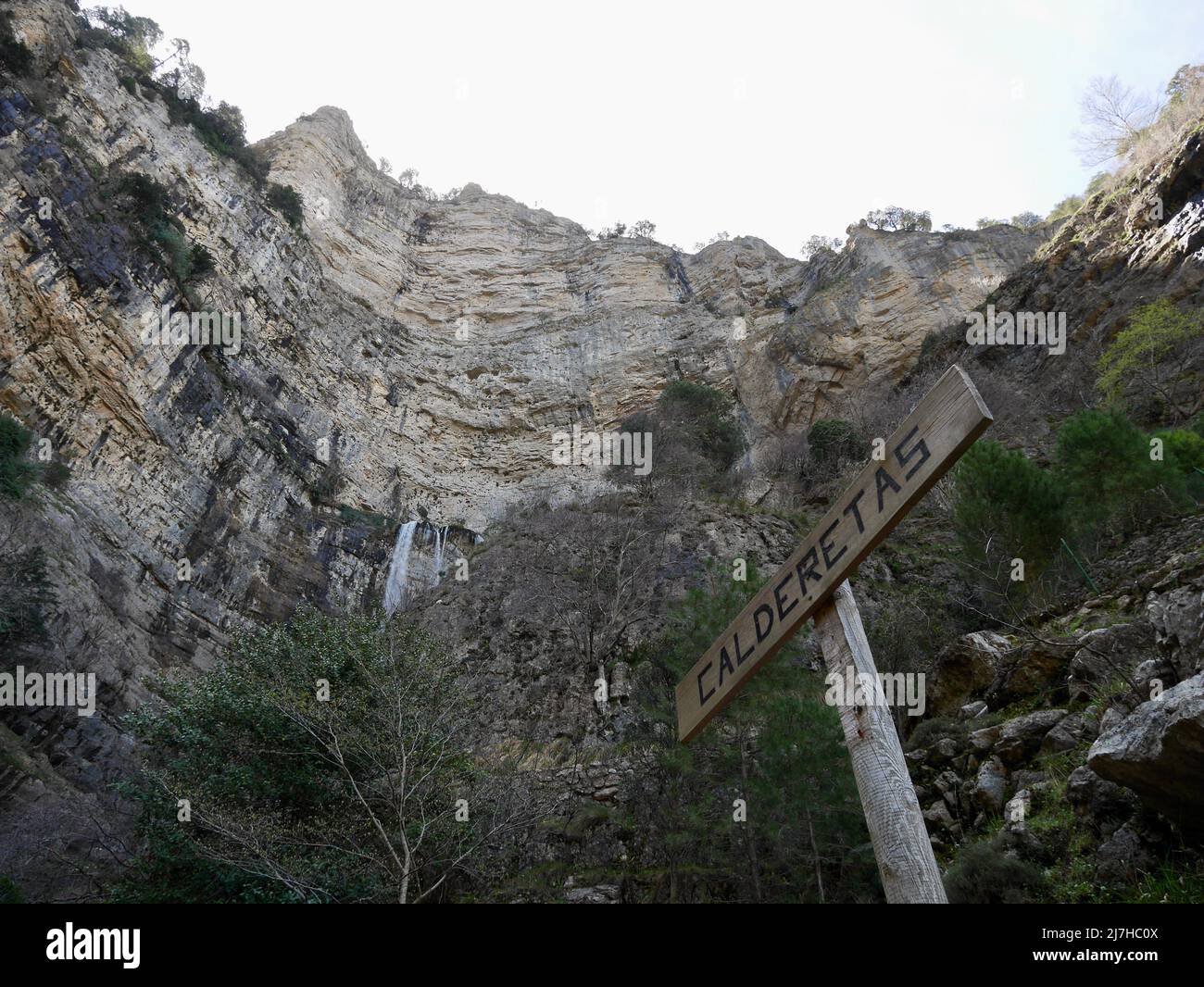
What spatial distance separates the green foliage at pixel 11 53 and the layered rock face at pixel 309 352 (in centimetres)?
81

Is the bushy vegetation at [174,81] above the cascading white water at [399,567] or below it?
above

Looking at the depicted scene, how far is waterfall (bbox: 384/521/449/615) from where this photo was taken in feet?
94.2

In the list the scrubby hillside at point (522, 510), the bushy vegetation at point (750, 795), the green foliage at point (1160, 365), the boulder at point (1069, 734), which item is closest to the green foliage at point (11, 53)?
the scrubby hillside at point (522, 510)

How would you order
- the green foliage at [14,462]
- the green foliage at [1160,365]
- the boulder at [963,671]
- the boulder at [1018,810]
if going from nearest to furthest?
the boulder at [1018,810]
the boulder at [963,671]
the green foliage at [14,462]
the green foliage at [1160,365]

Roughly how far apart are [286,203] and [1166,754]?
4090cm

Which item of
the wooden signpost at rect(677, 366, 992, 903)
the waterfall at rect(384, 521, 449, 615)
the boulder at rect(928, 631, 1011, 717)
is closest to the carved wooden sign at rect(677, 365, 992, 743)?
the wooden signpost at rect(677, 366, 992, 903)

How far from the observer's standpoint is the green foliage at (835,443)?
27.5 meters

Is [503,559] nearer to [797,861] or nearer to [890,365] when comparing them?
[797,861]

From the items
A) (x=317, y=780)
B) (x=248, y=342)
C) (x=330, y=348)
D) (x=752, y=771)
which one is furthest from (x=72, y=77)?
(x=752, y=771)

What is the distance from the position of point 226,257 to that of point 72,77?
7.45 metres

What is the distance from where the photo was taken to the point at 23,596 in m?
14.7

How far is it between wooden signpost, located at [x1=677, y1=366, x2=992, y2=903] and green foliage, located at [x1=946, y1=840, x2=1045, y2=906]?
Result: 10.0 ft

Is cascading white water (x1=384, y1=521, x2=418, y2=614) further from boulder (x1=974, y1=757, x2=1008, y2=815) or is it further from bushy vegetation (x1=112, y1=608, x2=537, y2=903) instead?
boulder (x1=974, y1=757, x2=1008, y2=815)

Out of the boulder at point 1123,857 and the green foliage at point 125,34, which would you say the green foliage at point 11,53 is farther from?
the boulder at point 1123,857
